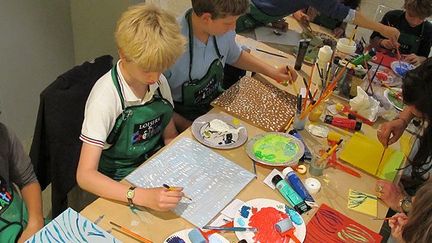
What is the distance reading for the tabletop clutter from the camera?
3.74ft

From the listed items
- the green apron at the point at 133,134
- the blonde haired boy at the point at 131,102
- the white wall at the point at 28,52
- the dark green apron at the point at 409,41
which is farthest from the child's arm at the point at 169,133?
the dark green apron at the point at 409,41

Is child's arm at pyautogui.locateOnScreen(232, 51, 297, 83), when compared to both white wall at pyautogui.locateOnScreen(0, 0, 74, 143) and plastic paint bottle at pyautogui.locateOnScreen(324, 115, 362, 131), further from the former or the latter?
white wall at pyautogui.locateOnScreen(0, 0, 74, 143)

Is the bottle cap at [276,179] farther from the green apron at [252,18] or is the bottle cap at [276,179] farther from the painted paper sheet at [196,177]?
the green apron at [252,18]

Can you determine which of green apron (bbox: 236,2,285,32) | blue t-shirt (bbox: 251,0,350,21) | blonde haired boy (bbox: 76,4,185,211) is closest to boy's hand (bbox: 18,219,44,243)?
blonde haired boy (bbox: 76,4,185,211)

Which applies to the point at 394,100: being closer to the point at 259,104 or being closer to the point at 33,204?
the point at 259,104

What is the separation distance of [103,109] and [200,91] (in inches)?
22.1

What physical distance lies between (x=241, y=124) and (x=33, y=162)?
2.53ft

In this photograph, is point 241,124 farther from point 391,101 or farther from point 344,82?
point 391,101

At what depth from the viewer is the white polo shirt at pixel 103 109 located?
1239 mm

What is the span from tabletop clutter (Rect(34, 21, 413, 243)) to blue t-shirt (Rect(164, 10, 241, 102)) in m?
0.16

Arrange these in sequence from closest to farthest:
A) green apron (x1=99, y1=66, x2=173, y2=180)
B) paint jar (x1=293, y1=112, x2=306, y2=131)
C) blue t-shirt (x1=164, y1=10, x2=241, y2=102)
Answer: green apron (x1=99, y1=66, x2=173, y2=180) < paint jar (x1=293, y1=112, x2=306, y2=131) < blue t-shirt (x1=164, y1=10, x2=241, y2=102)

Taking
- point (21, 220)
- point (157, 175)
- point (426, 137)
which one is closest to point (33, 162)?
point (21, 220)

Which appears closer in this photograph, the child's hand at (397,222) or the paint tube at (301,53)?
the child's hand at (397,222)

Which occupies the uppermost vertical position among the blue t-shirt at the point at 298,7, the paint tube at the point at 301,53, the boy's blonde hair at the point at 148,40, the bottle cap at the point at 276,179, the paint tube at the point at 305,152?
the boy's blonde hair at the point at 148,40
